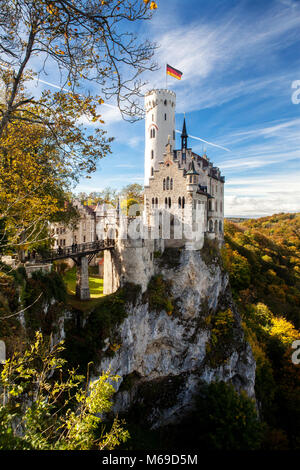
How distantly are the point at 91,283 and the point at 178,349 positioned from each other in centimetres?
1269

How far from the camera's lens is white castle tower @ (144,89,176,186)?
115 feet

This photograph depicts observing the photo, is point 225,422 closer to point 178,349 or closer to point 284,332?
point 178,349

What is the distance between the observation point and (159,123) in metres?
35.0

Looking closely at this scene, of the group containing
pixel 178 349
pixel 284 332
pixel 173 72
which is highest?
pixel 173 72

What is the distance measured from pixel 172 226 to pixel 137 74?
23.2m

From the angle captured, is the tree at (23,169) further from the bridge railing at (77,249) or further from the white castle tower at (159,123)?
the white castle tower at (159,123)

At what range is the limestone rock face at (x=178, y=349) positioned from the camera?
2391 cm

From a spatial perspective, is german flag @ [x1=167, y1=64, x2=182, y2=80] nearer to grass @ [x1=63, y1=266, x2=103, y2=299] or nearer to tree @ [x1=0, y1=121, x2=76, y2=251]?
tree @ [x1=0, y1=121, x2=76, y2=251]

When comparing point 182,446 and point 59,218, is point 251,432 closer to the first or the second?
point 182,446

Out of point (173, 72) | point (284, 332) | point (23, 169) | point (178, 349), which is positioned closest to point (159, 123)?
point (173, 72)

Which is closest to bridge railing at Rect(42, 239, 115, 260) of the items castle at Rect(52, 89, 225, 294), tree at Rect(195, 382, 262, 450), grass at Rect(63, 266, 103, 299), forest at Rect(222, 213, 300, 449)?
castle at Rect(52, 89, 225, 294)

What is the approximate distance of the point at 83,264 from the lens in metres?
22.1

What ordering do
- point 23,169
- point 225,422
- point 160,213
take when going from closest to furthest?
point 23,169, point 225,422, point 160,213

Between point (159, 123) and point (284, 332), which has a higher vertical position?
point (159, 123)
